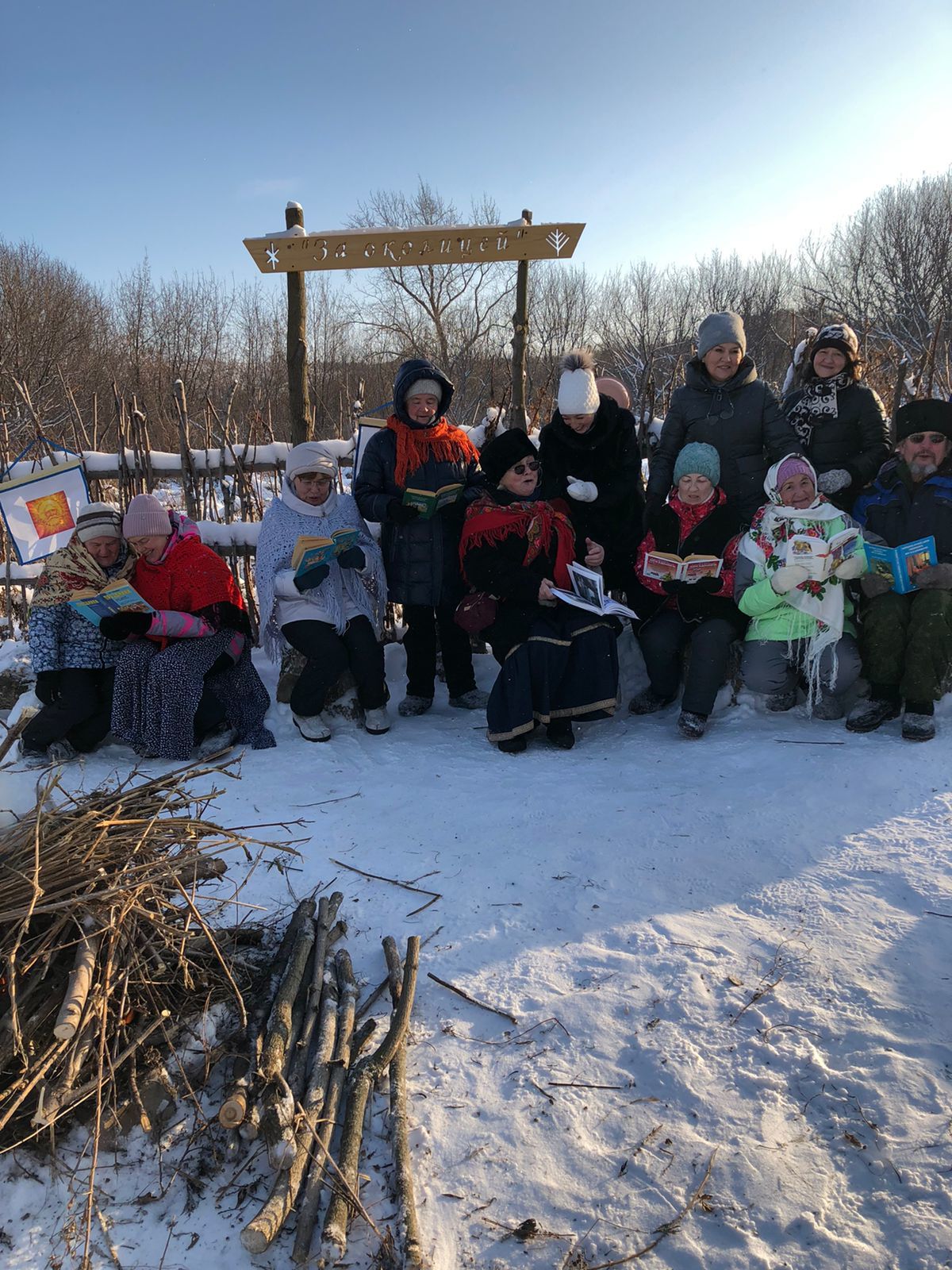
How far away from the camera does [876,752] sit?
11.5 feet

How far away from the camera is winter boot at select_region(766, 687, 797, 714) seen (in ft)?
13.4

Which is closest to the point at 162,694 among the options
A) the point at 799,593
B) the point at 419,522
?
the point at 419,522

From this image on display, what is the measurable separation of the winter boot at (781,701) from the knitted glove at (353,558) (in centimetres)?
236

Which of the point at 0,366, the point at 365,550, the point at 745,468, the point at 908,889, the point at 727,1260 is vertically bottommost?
the point at 727,1260

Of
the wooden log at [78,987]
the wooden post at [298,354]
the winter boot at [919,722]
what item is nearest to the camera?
the wooden log at [78,987]

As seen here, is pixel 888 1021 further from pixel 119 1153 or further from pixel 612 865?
pixel 119 1153

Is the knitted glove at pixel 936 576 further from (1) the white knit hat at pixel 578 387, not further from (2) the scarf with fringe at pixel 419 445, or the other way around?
(2) the scarf with fringe at pixel 419 445

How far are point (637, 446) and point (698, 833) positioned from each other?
7.56 feet

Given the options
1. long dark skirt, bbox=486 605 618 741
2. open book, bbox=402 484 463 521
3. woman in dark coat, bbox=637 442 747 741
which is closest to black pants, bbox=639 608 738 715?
woman in dark coat, bbox=637 442 747 741

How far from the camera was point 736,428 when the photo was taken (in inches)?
171

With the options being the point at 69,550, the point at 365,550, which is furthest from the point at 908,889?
the point at 69,550

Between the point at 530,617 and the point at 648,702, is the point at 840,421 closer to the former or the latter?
the point at 648,702

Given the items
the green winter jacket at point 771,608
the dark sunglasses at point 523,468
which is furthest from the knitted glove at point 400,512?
the green winter jacket at point 771,608

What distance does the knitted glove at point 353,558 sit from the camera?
4.25 metres
